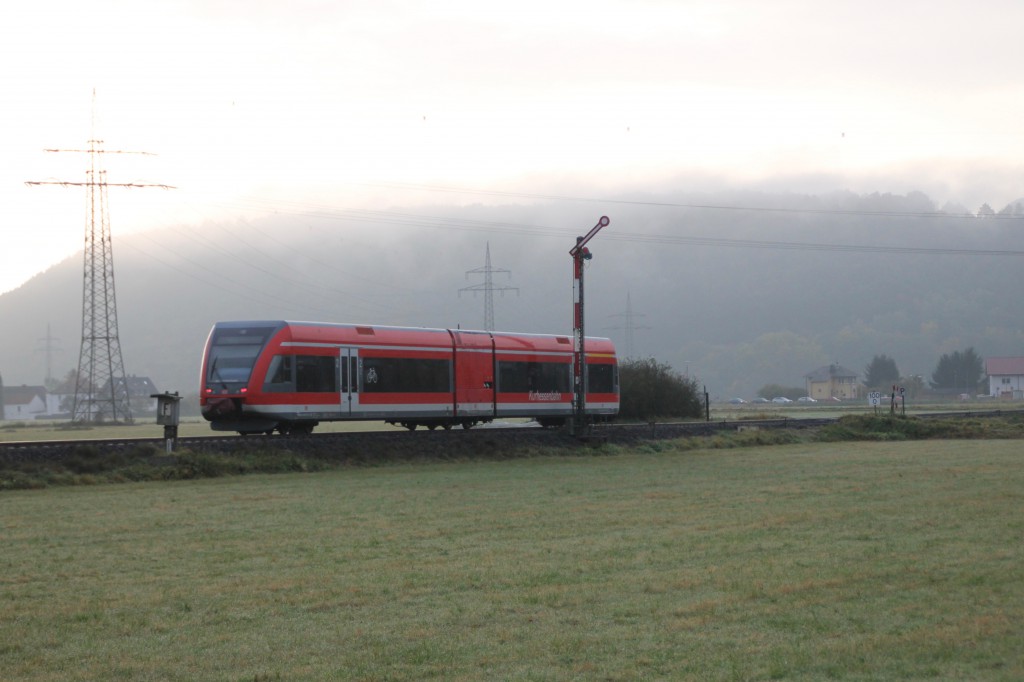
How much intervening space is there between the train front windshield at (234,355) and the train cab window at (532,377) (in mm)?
9715

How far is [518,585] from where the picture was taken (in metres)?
12.1

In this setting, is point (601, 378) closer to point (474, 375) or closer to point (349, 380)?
point (474, 375)

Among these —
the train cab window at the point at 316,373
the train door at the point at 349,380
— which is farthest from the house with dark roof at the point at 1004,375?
the train cab window at the point at 316,373

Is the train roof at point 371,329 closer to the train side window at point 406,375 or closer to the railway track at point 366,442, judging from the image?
the train side window at point 406,375

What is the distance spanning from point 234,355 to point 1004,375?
513 feet

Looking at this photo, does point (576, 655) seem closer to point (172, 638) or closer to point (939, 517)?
point (172, 638)

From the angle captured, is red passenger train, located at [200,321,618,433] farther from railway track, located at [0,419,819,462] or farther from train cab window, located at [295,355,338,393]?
railway track, located at [0,419,819,462]

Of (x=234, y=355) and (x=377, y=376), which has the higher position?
(x=234, y=355)

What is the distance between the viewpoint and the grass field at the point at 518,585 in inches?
358

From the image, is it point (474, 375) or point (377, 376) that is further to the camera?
point (474, 375)

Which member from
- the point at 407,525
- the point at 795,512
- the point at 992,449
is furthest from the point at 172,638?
the point at 992,449

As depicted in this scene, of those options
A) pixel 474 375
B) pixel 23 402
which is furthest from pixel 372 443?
pixel 23 402

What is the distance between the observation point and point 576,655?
9.23m

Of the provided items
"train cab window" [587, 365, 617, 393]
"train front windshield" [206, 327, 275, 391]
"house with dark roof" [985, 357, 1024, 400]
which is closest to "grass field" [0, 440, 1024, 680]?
"train front windshield" [206, 327, 275, 391]
